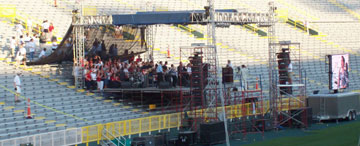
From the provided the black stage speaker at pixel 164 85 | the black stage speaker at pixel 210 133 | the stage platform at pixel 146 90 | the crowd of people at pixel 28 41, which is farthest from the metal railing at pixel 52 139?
the crowd of people at pixel 28 41

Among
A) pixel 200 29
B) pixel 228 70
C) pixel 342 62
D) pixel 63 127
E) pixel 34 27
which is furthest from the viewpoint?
pixel 200 29

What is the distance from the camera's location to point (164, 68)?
2584cm

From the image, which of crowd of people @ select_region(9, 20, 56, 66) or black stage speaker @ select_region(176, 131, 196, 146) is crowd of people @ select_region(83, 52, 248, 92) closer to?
crowd of people @ select_region(9, 20, 56, 66)

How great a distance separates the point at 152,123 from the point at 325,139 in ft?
20.9

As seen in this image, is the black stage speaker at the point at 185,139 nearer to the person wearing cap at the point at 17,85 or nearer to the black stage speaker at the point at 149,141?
the black stage speaker at the point at 149,141

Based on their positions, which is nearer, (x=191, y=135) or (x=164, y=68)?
(x=191, y=135)

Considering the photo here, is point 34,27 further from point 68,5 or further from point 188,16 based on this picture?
point 188,16

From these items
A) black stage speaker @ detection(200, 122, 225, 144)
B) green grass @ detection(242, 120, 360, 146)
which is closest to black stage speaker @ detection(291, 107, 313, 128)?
green grass @ detection(242, 120, 360, 146)

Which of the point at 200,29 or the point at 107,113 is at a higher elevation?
the point at 200,29

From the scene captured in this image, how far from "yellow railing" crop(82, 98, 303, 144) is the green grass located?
2562 millimetres

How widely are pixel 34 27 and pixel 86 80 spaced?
483 centimetres

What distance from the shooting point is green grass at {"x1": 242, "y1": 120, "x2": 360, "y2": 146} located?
21.6m

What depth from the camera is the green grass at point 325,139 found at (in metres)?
21.6

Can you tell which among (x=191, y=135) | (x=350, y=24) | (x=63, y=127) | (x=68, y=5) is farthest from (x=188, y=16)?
(x=350, y=24)
